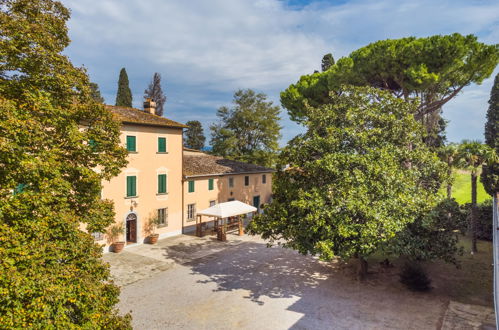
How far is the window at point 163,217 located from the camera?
2266 cm

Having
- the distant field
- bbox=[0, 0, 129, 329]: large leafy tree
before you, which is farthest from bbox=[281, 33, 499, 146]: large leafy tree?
the distant field

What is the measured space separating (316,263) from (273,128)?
2317 cm

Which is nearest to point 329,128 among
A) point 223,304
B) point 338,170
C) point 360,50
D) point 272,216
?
point 338,170

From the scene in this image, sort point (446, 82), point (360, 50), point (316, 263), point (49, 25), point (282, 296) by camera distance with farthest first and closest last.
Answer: point (360, 50) < point (446, 82) < point (316, 263) < point (282, 296) < point (49, 25)

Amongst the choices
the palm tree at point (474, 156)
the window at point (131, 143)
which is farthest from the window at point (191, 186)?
the palm tree at point (474, 156)

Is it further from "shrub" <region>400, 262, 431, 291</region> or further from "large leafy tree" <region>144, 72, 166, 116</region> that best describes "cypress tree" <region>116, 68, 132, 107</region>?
"shrub" <region>400, 262, 431, 291</region>

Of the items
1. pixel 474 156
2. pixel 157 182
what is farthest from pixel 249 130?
pixel 474 156

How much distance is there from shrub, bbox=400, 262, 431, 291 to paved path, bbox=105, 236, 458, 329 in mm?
412

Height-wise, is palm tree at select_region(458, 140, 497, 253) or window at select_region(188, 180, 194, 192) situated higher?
palm tree at select_region(458, 140, 497, 253)

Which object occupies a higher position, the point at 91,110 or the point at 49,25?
the point at 49,25

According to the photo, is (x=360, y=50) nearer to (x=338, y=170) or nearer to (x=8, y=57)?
(x=338, y=170)

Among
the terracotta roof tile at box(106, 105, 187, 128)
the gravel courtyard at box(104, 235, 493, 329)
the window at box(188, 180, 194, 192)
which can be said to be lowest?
the gravel courtyard at box(104, 235, 493, 329)

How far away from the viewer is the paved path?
1091 cm

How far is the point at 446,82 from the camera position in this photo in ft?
61.3
